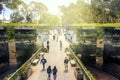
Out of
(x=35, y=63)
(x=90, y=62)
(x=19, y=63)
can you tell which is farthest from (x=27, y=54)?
(x=35, y=63)

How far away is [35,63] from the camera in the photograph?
27906 millimetres

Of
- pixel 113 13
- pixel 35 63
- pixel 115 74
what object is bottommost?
pixel 115 74

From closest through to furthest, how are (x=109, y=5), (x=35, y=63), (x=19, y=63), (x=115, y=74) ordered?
(x=35, y=63) < (x=115, y=74) < (x=19, y=63) < (x=109, y=5)

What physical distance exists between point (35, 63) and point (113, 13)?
148ft

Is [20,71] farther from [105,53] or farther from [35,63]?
[105,53]

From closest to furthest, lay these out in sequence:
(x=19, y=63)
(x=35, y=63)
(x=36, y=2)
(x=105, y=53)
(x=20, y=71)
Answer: (x=20, y=71) < (x=35, y=63) < (x=19, y=63) < (x=105, y=53) < (x=36, y=2)

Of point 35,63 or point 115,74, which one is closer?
point 35,63

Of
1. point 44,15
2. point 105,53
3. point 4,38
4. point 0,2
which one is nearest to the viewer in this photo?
point 105,53

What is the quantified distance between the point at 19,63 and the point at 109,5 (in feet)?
125

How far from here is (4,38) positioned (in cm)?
5088

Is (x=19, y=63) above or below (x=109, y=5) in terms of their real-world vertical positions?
below

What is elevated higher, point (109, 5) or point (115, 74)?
point (109, 5)

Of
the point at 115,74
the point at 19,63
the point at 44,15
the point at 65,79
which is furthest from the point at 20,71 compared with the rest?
the point at 44,15

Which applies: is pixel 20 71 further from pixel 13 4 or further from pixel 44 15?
pixel 44 15
